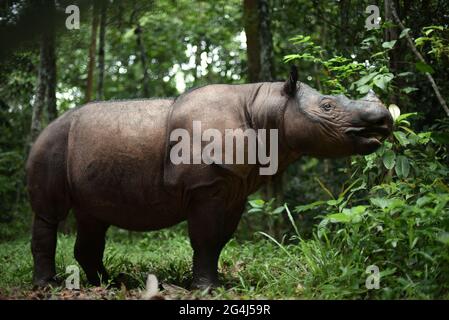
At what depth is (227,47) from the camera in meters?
13.0

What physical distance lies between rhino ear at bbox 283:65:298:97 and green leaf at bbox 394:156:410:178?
1223mm

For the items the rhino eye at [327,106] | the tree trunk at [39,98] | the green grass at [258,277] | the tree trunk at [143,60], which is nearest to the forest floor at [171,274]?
the green grass at [258,277]

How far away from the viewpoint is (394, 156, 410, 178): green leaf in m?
5.11

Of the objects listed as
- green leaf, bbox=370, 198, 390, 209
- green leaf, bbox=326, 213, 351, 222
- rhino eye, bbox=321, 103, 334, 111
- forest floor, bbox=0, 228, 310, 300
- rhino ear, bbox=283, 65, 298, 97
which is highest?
rhino ear, bbox=283, 65, 298, 97

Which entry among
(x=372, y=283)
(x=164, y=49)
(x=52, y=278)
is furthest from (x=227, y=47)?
(x=372, y=283)

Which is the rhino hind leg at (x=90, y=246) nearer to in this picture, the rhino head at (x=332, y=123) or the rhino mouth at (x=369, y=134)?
the rhino head at (x=332, y=123)

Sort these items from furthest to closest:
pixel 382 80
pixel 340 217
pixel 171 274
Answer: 1. pixel 171 274
2. pixel 382 80
3. pixel 340 217

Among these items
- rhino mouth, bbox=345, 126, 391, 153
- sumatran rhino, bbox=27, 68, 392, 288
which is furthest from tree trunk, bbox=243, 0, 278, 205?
rhino mouth, bbox=345, 126, 391, 153

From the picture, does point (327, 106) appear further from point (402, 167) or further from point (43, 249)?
point (43, 249)

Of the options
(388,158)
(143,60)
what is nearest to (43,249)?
(388,158)

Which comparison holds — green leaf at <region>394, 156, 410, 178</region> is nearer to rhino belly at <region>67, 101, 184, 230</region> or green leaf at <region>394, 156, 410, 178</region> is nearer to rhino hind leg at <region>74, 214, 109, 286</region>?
rhino belly at <region>67, 101, 184, 230</region>

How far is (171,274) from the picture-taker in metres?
5.80

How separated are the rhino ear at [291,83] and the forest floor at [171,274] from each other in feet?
5.55

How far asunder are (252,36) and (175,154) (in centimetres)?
536
